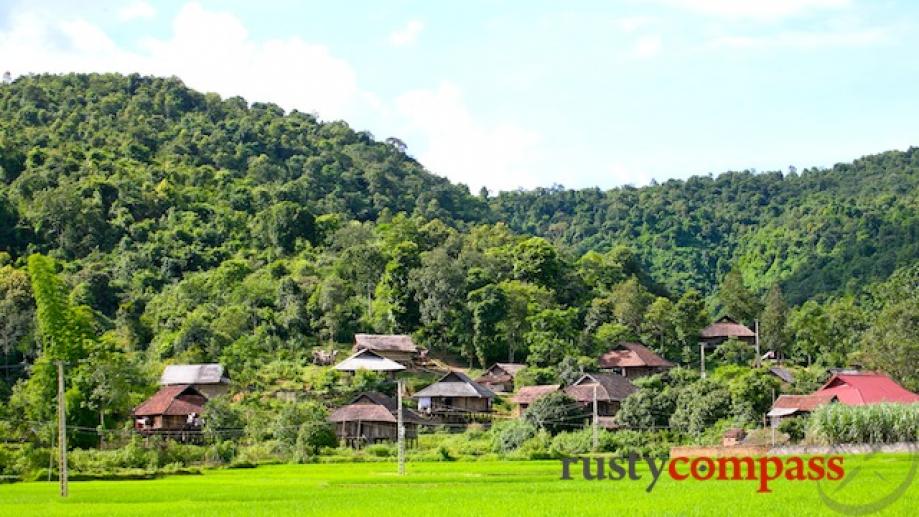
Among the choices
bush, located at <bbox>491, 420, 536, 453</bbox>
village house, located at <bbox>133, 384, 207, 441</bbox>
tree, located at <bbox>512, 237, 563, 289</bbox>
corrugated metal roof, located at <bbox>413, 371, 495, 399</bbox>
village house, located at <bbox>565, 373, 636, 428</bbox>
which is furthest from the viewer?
tree, located at <bbox>512, 237, 563, 289</bbox>

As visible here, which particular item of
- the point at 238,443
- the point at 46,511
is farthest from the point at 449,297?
the point at 46,511

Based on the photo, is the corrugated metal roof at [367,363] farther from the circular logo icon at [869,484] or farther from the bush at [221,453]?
the circular logo icon at [869,484]

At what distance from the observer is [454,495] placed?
26.9m

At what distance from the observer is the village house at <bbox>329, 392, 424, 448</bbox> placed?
51.9m

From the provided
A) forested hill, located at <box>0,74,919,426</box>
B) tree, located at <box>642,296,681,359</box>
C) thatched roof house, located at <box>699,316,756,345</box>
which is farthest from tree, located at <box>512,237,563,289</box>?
thatched roof house, located at <box>699,316,756,345</box>

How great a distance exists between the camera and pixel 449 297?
215 feet

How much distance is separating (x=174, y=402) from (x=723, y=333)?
32.3m

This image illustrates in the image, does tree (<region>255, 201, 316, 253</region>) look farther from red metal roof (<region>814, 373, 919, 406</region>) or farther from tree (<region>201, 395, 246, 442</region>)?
red metal roof (<region>814, 373, 919, 406</region>)

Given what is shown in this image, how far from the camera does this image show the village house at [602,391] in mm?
54438

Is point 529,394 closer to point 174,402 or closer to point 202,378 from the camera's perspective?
point 202,378

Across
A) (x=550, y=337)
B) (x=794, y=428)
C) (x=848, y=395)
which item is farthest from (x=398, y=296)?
(x=794, y=428)

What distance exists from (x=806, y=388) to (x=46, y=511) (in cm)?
3862

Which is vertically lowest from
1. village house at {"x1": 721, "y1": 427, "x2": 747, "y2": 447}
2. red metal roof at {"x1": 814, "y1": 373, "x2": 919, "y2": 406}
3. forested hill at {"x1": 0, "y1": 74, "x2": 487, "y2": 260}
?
village house at {"x1": 721, "y1": 427, "x2": 747, "y2": 447}

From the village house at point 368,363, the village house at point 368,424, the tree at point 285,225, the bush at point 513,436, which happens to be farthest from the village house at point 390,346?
the tree at point 285,225
